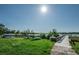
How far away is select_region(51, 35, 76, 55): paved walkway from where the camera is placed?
472 cm

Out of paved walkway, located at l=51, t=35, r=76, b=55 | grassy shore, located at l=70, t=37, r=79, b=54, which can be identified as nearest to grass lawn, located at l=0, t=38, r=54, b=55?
paved walkway, located at l=51, t=35, r=76, b=55

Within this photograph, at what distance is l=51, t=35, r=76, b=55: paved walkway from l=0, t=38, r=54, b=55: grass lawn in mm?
58

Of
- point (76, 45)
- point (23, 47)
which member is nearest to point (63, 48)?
point (76, 45)

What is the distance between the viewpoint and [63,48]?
4.74m

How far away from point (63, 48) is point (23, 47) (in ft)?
1.46

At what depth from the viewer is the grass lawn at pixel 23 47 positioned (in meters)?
4.73

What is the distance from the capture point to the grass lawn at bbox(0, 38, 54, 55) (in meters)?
4.73

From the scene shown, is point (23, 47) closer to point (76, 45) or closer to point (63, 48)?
point (63, 48)

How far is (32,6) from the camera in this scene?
4746 mm

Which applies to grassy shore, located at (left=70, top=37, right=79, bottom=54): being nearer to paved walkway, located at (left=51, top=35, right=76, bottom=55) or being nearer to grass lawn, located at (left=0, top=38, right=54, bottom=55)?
paved walkway, located at (left=51, top=35, right=76, bottom=55)

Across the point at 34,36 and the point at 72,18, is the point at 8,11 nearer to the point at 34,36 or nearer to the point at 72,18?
the point at 34,36
